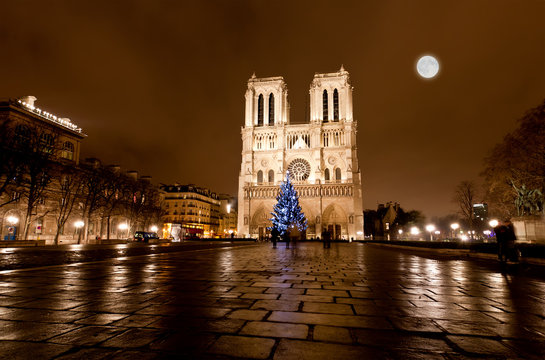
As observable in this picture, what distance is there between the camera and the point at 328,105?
6812cm

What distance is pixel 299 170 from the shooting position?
217 ft

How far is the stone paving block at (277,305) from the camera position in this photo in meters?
3.66

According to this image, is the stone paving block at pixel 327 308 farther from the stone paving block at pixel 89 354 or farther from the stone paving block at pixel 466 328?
the stone paving block at pixel 89 354

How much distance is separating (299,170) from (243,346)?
64035 millimetres

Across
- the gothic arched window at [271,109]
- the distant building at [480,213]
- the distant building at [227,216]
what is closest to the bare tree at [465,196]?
the distant building at [480,213]

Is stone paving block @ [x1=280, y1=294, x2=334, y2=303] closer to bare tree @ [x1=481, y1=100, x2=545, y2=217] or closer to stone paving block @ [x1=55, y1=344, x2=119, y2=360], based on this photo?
stone paving block @ [x1=55, y1=344, x2=119, y2=360]

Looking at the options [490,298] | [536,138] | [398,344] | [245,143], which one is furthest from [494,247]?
[245,143]

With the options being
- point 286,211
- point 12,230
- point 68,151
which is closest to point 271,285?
point 12,230

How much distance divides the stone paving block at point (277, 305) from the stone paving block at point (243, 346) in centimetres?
111

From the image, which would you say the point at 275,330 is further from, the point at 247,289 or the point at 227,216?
the point at 227,216

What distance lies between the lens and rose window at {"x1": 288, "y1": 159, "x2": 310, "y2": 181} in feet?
216

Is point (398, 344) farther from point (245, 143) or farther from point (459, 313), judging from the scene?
point (245, 143)

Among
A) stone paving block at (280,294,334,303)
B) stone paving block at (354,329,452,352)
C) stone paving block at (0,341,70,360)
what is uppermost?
stone paving block at (0,341,70,360)

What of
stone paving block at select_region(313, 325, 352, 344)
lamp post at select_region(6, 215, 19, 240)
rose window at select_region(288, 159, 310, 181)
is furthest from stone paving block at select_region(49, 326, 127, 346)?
rose window at select_region(288, 159, 310, 181)
